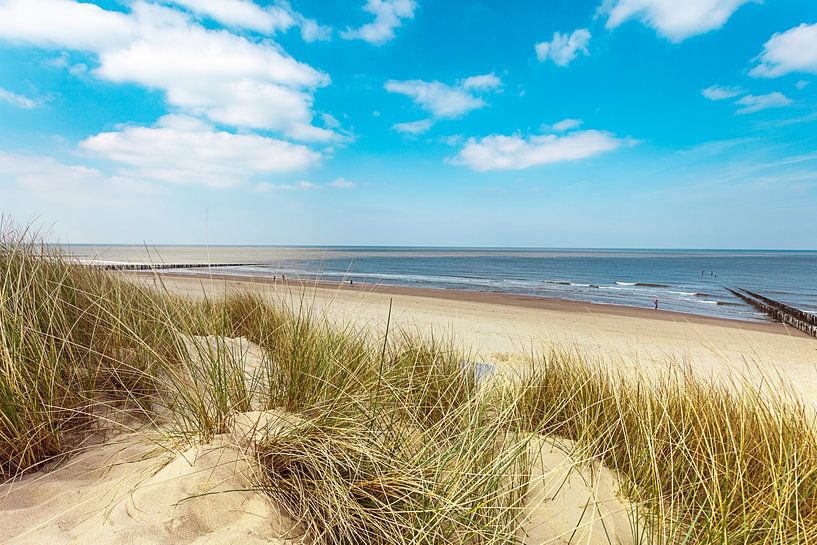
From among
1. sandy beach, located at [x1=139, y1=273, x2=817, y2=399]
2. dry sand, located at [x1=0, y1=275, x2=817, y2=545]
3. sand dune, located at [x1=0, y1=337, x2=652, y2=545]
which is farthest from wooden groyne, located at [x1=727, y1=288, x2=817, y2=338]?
sand dune, located at [x1=0, y1=337, x2=652, y2=545]

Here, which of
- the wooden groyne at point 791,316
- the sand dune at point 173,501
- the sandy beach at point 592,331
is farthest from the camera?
the wooden groyne at point 791,316

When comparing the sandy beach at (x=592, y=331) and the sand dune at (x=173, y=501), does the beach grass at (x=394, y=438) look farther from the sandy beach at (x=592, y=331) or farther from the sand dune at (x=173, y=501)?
the sandy beach at (x=592, y=331)

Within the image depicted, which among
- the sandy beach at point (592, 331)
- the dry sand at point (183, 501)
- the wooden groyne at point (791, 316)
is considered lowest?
the wooden groyne at point (791, 316)

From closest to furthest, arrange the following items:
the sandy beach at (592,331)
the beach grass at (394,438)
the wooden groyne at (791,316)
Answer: the beach grass at (394,438), the sandy beach at (592,331), the wooden groyne at (791,316)

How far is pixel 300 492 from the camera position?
1.64m

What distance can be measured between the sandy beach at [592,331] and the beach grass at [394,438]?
8.92 ft

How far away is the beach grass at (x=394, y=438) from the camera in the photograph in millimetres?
1683

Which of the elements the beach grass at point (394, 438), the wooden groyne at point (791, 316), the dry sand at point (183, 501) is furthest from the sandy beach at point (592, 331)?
the dry sand at point (183, 501)

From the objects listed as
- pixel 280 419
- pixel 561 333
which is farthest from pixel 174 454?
pixel 561 333

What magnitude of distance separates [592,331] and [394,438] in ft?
32.7

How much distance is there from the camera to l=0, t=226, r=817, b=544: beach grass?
5.52ft

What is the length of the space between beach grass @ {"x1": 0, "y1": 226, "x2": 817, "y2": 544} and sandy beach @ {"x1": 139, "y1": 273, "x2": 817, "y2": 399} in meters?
2.72

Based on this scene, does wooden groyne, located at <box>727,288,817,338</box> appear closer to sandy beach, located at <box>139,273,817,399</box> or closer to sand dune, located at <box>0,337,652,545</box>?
sandy beach, located at <box>139,273,817,399</box>

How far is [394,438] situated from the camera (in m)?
2.06
